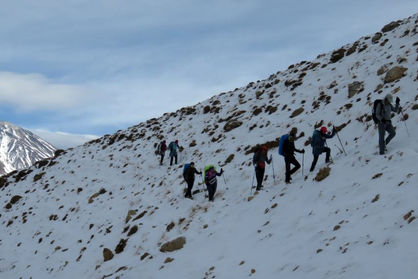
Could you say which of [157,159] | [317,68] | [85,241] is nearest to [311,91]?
[317,68]

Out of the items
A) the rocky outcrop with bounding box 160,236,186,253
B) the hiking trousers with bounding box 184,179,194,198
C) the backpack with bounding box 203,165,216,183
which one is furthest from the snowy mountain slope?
the backpack with bounding box 203,165,216,183

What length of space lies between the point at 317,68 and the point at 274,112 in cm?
754

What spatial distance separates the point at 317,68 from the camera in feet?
96.2

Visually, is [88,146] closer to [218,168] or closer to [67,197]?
[67,197]

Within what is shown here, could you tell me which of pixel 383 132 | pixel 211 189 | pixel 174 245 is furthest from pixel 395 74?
pixel 174 245

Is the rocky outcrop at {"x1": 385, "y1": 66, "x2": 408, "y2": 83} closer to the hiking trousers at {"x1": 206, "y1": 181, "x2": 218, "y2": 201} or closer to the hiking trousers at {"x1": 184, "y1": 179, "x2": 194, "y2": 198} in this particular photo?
the hiking trousers at {"x1": 206, "y1": 181, "x2": 218, "y2": 201}

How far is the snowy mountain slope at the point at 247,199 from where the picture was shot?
8141 mm

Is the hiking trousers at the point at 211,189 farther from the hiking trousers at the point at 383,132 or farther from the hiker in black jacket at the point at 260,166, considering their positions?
the hiking trousers at the point at 383,132

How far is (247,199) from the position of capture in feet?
47.0

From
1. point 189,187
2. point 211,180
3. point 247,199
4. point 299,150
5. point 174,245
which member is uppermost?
point 299,150

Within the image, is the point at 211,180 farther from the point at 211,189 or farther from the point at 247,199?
the point at 247,199

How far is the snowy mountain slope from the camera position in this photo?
8141 millimetres

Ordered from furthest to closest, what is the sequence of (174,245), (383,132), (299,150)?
(299,150) < (174,245) < (383,132)

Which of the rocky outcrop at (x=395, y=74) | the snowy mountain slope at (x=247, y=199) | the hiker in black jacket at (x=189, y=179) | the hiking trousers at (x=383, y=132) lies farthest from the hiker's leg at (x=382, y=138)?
the hiker in black jacket at (x=189, y=179)
